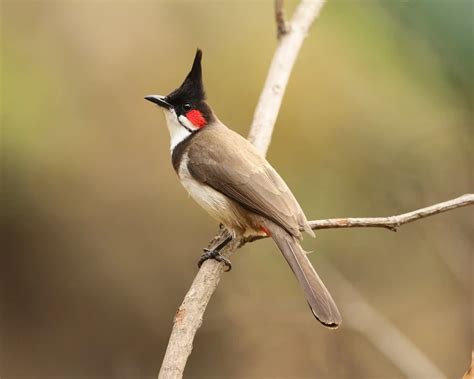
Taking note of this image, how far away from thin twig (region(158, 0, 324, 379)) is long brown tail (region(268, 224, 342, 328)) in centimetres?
29

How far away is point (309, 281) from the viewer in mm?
2932

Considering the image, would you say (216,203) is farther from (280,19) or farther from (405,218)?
(280,19)

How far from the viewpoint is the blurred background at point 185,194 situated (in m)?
5.26

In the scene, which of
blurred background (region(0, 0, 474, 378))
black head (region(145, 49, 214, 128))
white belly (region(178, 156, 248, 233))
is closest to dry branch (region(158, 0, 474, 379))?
white belly (region(178, 156, 248, 233))

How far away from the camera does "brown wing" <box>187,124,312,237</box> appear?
127 inches

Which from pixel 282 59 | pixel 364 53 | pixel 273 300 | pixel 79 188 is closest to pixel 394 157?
pixel 364 53

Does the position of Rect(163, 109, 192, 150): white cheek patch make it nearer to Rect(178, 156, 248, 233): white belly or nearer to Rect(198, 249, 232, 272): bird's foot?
Rect(178, 156, 248, 233): white belly

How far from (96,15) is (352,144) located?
238 cm

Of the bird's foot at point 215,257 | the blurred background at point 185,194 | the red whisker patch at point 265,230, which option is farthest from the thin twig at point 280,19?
the bird's foot at point 215,257

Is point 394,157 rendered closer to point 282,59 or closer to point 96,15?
point 282,59

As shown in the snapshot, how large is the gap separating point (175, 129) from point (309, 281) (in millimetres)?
1228

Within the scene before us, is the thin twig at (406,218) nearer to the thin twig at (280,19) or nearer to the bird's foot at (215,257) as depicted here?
the bird's foot at (215,257)

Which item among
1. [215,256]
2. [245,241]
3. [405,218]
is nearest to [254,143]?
[245,241]

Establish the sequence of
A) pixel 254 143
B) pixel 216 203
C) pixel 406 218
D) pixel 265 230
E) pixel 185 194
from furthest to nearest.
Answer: pixel 185 194, pixel 254 143, pixel 216 203, pixel 265 230, pixel 406 218
